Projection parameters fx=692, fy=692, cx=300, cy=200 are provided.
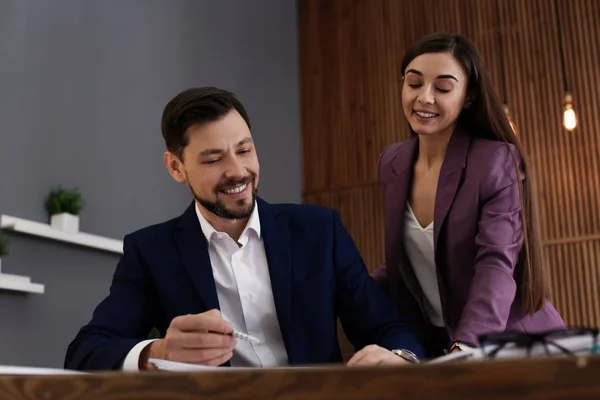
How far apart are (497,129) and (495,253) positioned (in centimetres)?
40

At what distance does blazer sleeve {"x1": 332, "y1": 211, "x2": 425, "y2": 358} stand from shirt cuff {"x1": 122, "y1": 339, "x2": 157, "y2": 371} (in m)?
0.58

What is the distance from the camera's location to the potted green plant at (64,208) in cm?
432

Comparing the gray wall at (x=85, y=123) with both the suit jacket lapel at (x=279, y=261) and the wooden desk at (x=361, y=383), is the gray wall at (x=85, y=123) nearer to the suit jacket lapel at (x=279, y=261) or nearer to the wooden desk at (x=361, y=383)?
the suit jacket lapel at (x=279, y=261)

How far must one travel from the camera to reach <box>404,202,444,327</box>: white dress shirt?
77.2 inches

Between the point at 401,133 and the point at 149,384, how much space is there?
6170mm

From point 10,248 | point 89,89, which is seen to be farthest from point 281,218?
point 89,89

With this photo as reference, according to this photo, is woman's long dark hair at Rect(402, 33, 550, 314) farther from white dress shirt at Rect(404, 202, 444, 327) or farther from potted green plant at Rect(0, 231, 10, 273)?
potted green plant at Rect(0, 231, 10, 273)

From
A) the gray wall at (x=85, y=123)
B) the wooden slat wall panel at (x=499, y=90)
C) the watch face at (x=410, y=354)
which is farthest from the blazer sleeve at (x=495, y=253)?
the wooden slat wall panel at (x=499, y=90)

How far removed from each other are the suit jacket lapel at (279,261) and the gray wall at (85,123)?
8.55ft

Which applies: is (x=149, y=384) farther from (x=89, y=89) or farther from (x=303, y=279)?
(x=89, y=89)

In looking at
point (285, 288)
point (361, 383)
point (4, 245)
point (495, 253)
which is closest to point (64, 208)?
point (4, 245)

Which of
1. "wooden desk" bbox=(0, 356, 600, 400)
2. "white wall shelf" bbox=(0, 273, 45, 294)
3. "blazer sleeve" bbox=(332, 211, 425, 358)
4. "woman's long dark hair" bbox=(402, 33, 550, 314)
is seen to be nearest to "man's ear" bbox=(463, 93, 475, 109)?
"woman's long dark hair" bbox=(402, 33, 550, 314)

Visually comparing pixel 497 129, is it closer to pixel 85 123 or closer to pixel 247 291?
pixel 247 291

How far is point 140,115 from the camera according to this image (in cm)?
525
